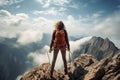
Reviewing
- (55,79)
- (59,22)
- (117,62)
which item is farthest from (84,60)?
(59,22)

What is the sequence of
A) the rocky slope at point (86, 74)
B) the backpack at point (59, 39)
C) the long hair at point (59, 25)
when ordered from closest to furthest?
the long hair at point (59, 25)
the backpack at point (59, 39)
the rocky slope at point (86, 74)

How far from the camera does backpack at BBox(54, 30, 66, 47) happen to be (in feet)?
60.5

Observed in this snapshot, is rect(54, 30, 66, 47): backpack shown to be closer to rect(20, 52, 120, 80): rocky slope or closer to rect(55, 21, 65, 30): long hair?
rect(55, 21, 65, 30): long hair

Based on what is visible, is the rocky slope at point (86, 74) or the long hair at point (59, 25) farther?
the rocky slope at point (86, 74)

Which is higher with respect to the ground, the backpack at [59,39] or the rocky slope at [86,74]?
the backpack at [59,39]

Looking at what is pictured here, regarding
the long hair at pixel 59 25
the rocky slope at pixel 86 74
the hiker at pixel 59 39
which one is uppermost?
the long hair at pixel 59 25

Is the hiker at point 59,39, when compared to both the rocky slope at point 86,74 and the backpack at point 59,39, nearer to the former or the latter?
the backpack at point 59,39

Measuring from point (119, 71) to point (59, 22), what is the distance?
308 inches

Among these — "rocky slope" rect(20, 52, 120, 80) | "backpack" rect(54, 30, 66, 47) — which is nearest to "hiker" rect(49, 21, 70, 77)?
"backpack" rect(54, 30, 66, 47)

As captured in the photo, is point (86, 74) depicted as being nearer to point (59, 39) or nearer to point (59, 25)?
point (59, 39)

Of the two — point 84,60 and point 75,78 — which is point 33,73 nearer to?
point 75,78

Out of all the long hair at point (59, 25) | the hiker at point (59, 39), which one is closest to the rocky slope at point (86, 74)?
the hiker at point (59, 39)

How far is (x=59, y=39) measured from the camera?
736 inches

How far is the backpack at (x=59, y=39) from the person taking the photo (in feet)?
60.5
